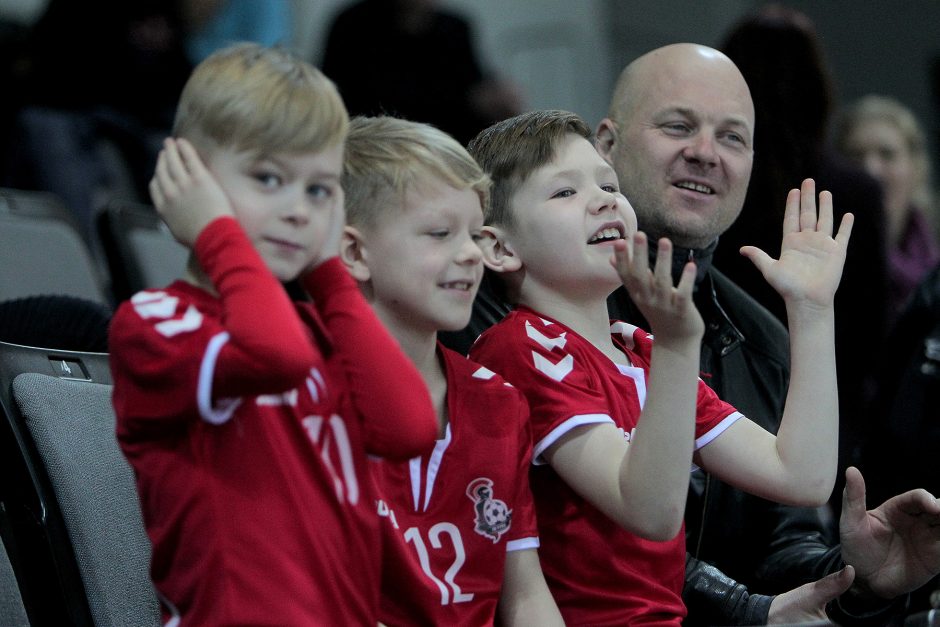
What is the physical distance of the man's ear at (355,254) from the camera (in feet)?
5.44

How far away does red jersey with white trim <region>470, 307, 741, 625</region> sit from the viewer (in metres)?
1.73

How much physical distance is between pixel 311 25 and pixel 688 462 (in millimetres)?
4626

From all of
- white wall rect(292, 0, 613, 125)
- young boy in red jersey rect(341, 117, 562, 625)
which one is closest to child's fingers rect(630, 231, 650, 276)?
young boy in red jersey rect(341, 117, 562, 625)

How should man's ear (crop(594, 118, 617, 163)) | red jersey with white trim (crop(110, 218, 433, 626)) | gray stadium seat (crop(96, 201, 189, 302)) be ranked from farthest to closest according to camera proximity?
gray stadium seat (crop(96, 201, 189, 302)) < man's ear (crop(594, 118, 617, 163)) < red jersey with white trim (crop(110, 218, 433, 626))

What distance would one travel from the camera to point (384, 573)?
159 cm

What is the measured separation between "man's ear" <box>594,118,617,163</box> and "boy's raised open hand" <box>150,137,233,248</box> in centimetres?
103

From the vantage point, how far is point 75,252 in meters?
2.89

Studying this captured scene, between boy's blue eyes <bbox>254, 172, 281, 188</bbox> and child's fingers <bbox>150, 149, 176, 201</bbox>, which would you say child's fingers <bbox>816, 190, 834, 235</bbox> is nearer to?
boy's blue eyes <bbox>254, 172, 281, 188</bbox>

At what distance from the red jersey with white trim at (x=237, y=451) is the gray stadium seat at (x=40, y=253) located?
131cm

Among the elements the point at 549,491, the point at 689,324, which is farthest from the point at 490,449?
the point at 689,324

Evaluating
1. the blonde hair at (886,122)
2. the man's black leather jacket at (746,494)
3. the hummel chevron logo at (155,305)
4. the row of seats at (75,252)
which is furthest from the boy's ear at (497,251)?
the blonde hair at (886,122)

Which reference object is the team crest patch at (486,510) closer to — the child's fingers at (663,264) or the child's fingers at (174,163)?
the child's fingers at (663,264)

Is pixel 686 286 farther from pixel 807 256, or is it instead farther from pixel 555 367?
pixel 807 256

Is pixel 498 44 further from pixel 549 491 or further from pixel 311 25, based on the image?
pixel 549 491
